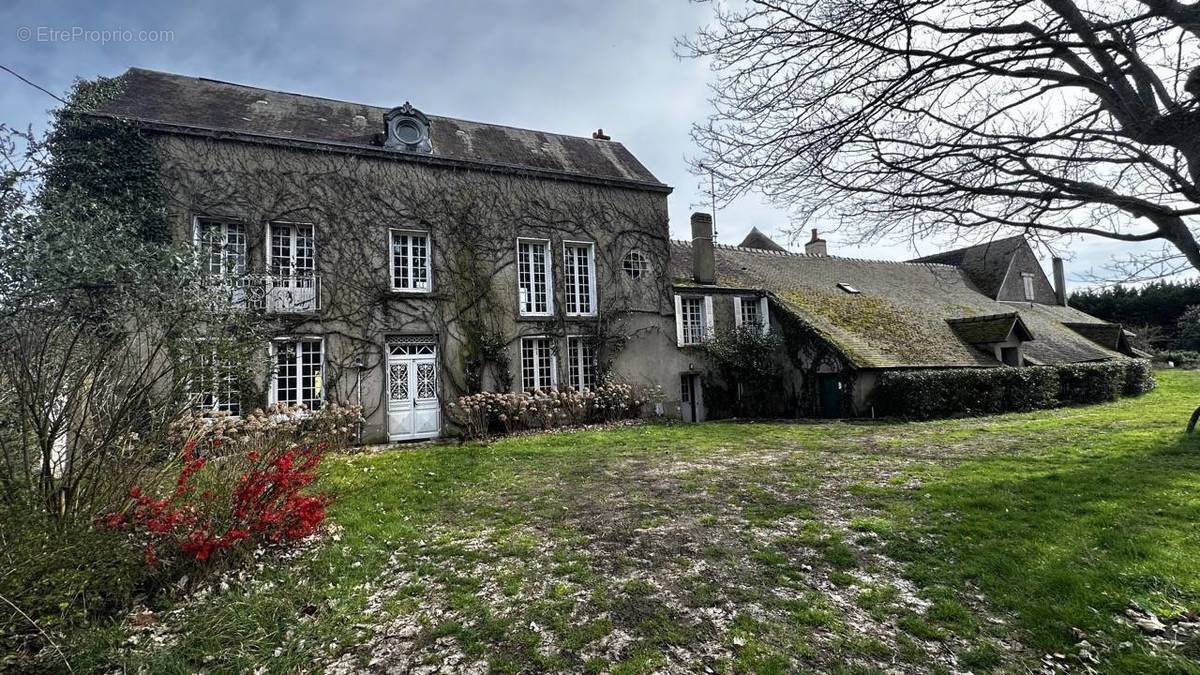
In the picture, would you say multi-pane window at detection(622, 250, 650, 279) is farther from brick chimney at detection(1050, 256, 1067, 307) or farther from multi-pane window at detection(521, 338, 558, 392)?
brick chimney at detection(1050, 256, 1067, 307)

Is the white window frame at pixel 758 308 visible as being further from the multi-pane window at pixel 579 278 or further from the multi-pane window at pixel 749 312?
the multi-pane window at pixel 579 278

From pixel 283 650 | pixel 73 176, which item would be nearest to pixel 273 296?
pixel 73 176

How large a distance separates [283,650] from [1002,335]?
64.3ft

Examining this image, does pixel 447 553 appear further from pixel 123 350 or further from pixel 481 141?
pixel 481 141

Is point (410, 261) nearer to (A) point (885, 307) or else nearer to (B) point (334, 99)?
(B) point (334, 99)

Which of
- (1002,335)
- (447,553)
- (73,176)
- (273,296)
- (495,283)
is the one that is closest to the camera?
(447,553)

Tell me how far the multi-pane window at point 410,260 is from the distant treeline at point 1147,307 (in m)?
34.0

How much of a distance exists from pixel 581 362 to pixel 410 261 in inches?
196

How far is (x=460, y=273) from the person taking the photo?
13023mm

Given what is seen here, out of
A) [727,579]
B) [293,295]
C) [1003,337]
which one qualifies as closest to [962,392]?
[1003,337]

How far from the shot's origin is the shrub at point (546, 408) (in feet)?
39.0

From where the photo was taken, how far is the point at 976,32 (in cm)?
377

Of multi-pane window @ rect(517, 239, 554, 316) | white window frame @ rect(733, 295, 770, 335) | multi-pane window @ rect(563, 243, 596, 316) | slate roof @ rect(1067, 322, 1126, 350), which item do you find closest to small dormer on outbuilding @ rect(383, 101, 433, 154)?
multi-pane window @ rect(517, 239, 554, 316)

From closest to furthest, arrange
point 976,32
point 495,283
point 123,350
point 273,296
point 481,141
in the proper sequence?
1. point 976,32
2. point 123,350
3. point 273,296
4. point 495,283
5. point 481,141
